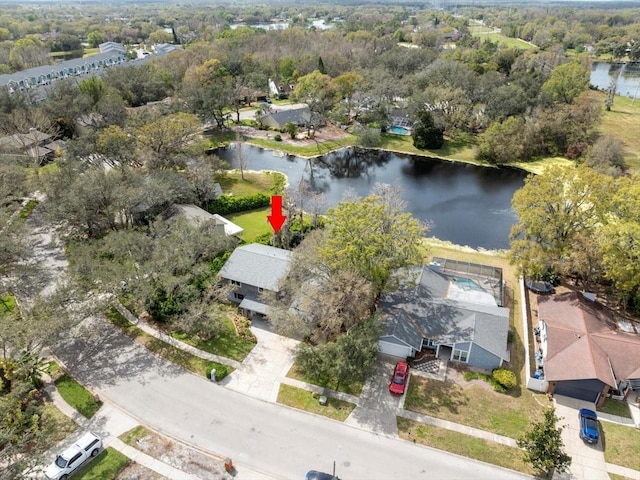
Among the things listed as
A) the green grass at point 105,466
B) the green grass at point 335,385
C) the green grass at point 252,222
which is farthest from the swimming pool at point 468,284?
the green grass at point 105,466

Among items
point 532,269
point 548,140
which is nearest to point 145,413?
point 532,269

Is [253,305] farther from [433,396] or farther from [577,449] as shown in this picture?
[577,449]

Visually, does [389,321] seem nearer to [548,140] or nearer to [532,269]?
[532,269]

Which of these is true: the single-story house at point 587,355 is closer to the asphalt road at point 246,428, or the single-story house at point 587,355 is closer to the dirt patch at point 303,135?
the asphalt road at point 246,428

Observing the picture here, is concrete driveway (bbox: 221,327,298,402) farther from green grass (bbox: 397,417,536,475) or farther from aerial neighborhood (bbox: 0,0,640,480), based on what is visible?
green grass (bbox: 397,417,536,475)

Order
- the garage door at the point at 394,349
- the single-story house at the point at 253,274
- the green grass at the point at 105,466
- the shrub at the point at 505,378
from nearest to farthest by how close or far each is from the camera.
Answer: the green grass at the point at 105,466
the shrub at the point at 505,378
the garage door at the point at 394,349
the single-story house at the point at 253,274

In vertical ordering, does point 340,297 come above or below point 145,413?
above

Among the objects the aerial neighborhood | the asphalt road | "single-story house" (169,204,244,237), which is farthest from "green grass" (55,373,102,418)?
"single-story house" (169,204,244,237)
